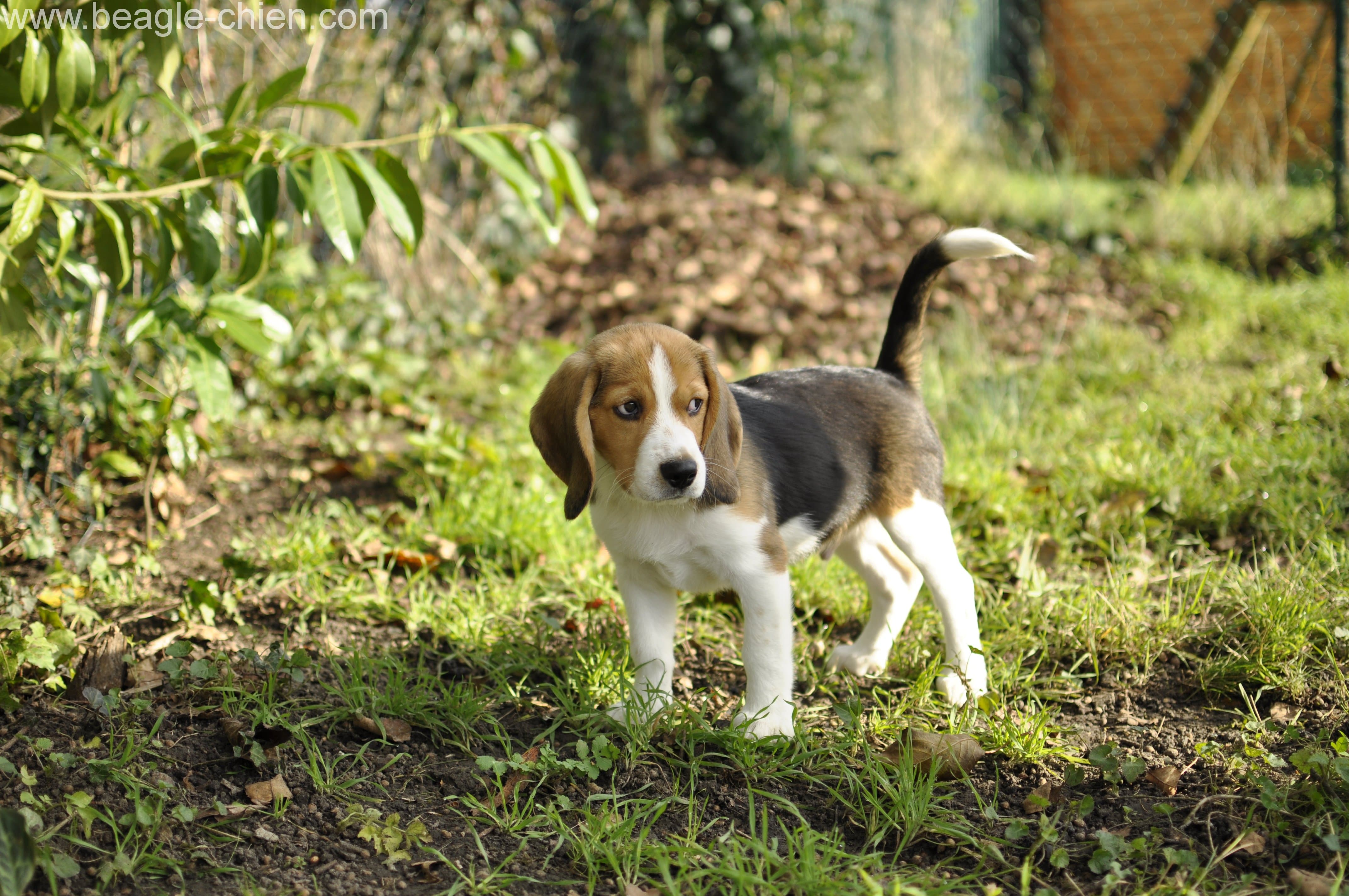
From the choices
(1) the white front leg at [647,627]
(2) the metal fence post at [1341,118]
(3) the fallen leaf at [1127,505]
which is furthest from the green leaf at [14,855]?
(2) the metal fence post at [1341,118]

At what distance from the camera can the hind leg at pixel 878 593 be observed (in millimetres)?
3363

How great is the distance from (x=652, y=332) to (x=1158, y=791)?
5.81ft

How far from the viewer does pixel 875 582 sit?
340 centimetres

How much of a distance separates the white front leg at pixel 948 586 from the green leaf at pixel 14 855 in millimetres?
2287

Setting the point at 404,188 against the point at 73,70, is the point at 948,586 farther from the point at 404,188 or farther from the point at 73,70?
the point at 73,70

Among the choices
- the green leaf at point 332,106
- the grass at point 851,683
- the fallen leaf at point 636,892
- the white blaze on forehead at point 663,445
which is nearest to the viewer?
the fallen leaf at point 636,892

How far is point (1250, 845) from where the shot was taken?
7.79ft

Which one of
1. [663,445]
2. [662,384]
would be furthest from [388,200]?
[663,445]

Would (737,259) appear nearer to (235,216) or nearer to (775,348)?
(775,348)

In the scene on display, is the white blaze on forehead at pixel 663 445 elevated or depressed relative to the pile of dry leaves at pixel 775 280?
elevated

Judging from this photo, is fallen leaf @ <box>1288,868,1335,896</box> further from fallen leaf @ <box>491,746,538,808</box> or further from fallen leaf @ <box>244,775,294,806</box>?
fallen leaf @ <box>244,775,294,806</box>

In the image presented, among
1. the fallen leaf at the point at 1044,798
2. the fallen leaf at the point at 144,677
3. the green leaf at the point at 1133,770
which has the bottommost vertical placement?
the fallen leaf at the point at 1044,798

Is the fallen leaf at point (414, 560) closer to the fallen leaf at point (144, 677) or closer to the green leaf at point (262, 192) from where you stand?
the fallen leaf at point (144, 677)

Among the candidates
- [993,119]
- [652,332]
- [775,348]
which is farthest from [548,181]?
[993,119]
